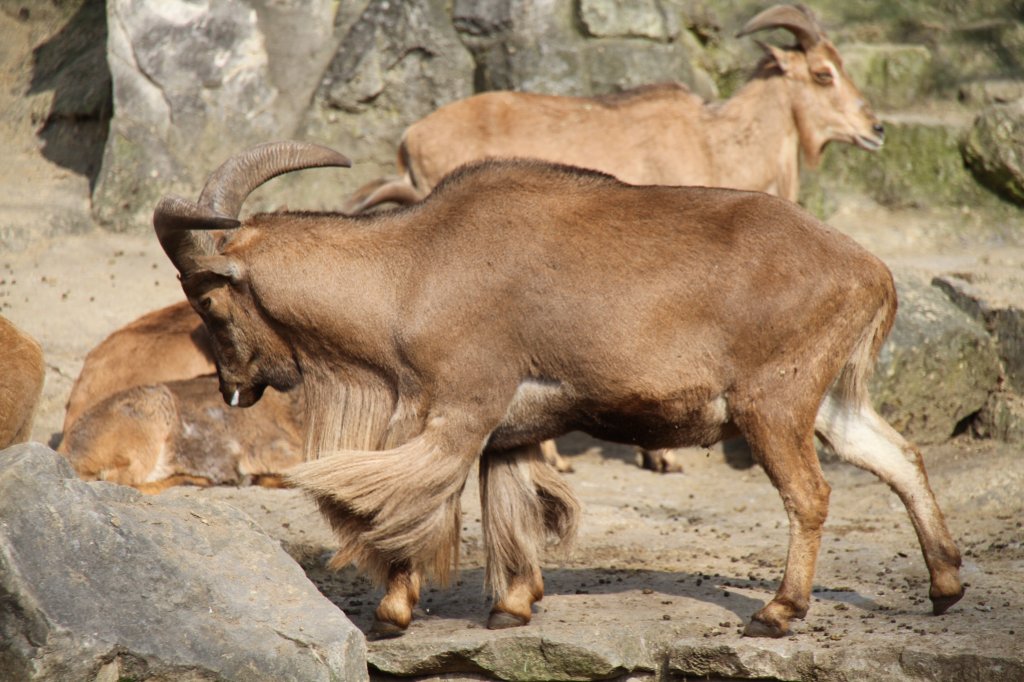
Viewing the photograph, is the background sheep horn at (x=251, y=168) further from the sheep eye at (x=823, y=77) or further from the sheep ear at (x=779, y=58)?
the sheep eye at (x=823, y=77)

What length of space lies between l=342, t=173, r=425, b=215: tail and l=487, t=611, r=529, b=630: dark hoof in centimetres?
400

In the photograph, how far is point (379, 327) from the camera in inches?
211

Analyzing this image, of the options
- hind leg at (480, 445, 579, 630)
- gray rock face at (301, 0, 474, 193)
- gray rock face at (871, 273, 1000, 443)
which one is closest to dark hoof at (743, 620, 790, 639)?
hind leg at (480, 445, 579, 630)

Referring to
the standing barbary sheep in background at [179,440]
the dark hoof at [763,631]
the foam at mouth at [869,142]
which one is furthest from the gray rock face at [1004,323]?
the standing barbary sheep in background at [179,440]

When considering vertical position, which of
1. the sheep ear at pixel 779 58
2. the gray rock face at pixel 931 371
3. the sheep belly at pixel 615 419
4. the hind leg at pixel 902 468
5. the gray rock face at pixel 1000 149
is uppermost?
the sheep belly at pixel 615 419

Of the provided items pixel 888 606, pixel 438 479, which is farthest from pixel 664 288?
pixel 888 606

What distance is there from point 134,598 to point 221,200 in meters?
1.71

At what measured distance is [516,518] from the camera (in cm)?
559

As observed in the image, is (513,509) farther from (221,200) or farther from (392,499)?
(221,200)

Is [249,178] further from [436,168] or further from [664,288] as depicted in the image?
[436,168]

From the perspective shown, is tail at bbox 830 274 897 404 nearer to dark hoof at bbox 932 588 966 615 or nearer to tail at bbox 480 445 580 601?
dark hoof at bbox 932 588 966 615

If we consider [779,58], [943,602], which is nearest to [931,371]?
[779,58]

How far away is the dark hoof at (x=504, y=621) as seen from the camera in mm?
5438

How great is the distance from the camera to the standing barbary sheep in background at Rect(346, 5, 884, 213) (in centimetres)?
914
